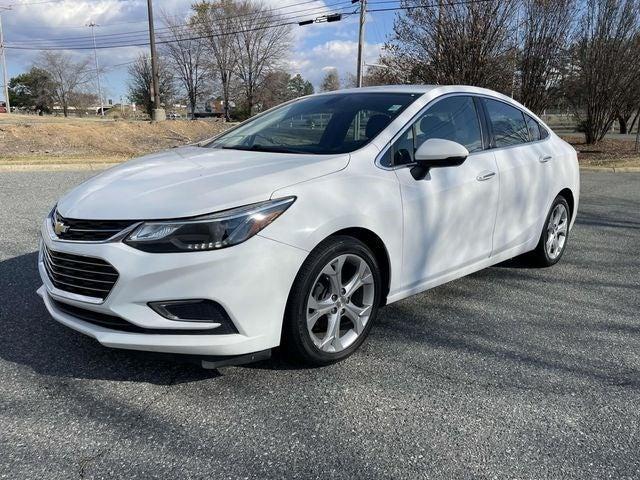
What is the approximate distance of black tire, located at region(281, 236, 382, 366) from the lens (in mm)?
2846

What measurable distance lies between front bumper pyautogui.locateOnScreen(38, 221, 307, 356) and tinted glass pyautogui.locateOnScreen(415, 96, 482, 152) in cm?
153

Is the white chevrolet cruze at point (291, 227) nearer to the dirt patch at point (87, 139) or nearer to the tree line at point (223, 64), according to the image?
the dirt patch at point (87, 139)

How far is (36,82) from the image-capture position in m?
70.4

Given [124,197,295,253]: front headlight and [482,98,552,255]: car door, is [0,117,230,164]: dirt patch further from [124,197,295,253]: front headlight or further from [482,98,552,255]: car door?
[124,197,295,253]: front headlight

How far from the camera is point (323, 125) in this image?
3.87 metres

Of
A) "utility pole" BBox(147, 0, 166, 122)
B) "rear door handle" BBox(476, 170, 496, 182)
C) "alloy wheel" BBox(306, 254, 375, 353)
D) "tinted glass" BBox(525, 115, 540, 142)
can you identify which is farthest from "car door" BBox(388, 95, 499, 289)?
"utility pole" BBox(147, 0, 166, 122)

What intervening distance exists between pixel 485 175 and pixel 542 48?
49.2ft

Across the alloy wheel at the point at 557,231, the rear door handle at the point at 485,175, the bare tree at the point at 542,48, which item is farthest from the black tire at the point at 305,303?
the bare tree at the point at 542,48

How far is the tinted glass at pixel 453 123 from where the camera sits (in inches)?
148

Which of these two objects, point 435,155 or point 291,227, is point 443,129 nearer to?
point 435,155

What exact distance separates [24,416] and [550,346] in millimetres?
3007

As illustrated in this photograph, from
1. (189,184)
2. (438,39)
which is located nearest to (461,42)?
(438,39)

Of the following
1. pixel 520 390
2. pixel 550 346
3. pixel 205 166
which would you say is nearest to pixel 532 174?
pixel 550 346

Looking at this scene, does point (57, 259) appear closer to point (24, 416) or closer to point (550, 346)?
point (24, 416)
